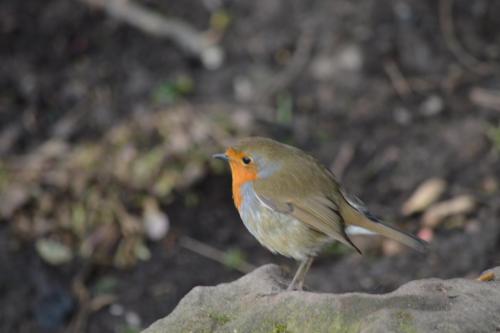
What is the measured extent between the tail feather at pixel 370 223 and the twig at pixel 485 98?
2.46 m

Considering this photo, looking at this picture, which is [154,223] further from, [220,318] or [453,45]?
[453,45]

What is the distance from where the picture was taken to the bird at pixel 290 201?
378 cm

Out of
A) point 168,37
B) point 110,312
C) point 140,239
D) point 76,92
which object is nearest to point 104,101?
point 76,92

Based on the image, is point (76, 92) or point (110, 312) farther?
point (76, 92)

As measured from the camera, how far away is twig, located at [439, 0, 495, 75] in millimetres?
Result: 6227

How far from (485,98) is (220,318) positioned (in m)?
3.51

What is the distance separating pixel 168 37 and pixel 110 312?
7.85ft

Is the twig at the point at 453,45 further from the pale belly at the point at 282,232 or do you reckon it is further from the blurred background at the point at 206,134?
the pale belly at the point at 282,232

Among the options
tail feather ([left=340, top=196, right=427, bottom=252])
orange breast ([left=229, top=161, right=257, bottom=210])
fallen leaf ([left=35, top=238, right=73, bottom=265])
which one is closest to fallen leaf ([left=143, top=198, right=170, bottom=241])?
fallen leaf ([left=35, top=238, right=73, bottom=265])

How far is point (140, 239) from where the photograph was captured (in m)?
5.31

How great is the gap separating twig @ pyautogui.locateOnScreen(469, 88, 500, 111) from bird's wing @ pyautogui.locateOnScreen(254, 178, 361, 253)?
8.38ft

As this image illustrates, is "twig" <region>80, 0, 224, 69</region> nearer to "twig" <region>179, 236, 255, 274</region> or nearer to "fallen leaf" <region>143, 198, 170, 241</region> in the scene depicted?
"fallen leaf" <region>143, 198, 170, 241</region>

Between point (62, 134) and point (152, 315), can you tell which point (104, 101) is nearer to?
point (62, 134)

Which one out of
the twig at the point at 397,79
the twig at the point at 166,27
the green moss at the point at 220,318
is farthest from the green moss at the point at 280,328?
the twig at the point at 166,27
